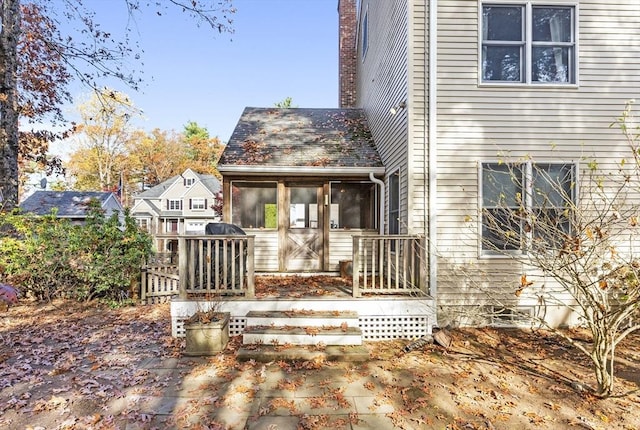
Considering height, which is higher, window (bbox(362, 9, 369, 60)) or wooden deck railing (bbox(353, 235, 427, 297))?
window (bbox(362, 9, 369, 60))

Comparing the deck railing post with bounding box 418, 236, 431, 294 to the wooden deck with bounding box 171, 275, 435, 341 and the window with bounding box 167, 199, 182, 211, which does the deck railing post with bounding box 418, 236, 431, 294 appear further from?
the window with bounding box 167, 199, 182, 211

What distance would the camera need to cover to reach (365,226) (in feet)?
25.1

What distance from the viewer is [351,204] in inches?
302

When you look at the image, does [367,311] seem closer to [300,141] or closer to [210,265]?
[210,265]

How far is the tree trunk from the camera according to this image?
7367 mm

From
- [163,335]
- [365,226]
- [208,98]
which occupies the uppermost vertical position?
[208,98]

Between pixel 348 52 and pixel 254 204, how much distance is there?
294 inches

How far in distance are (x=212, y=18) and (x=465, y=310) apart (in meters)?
8.58

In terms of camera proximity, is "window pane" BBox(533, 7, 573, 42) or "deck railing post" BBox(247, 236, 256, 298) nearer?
"deck railing post" BBox(247, 236, 256, 298)

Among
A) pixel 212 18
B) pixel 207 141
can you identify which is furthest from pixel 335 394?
pixel 207 141

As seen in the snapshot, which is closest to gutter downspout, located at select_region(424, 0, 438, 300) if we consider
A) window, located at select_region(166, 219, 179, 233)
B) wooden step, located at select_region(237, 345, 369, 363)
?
wooden step, located at select_region(237, 345, 369, 363)

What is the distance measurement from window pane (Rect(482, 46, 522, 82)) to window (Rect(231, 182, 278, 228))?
15.2 feet

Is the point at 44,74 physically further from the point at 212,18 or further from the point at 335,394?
the point at 335,394

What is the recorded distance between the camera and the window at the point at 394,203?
611 cm
